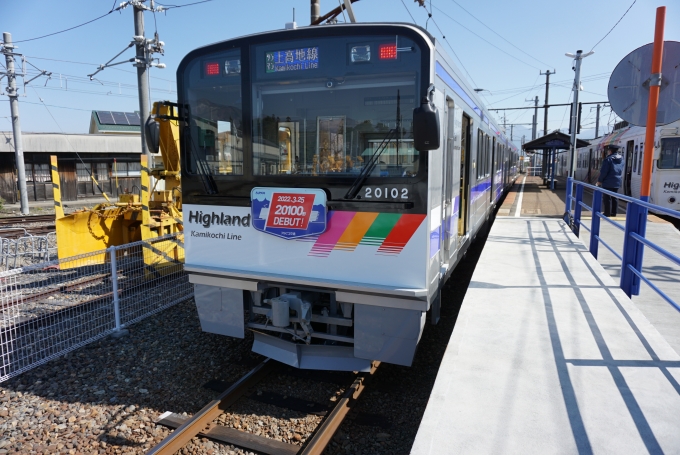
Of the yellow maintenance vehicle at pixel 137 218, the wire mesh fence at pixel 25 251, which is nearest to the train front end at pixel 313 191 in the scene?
the yellow maintenance vehicle at pixel 137 218

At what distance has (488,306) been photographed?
448 centimetres

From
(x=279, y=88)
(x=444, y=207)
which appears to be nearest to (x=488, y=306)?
(x=444, y=207)

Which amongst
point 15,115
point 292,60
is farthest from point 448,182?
point 15,115

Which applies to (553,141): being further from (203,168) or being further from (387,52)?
(203,168)

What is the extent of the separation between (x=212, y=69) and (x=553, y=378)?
3.73m

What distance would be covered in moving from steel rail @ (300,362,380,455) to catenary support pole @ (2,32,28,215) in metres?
20.3

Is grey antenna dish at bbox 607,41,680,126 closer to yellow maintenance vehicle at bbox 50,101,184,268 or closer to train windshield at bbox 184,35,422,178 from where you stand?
train windshield at bbox 184,35,422,178

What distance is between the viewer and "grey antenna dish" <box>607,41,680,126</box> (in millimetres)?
4199

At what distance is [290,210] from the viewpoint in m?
3.98

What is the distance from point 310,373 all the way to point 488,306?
73.5 inches

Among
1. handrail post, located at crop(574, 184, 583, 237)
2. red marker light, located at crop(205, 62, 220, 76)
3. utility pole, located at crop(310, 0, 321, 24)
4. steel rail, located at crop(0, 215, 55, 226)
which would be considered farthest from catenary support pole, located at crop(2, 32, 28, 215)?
handrail post, located at crop(574, 184, 583, 237)

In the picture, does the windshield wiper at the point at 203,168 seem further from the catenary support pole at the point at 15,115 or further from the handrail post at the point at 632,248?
the catenary support pole at the point at 15,115

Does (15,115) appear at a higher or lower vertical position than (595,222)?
higher

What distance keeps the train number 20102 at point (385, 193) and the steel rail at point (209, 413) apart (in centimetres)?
200
